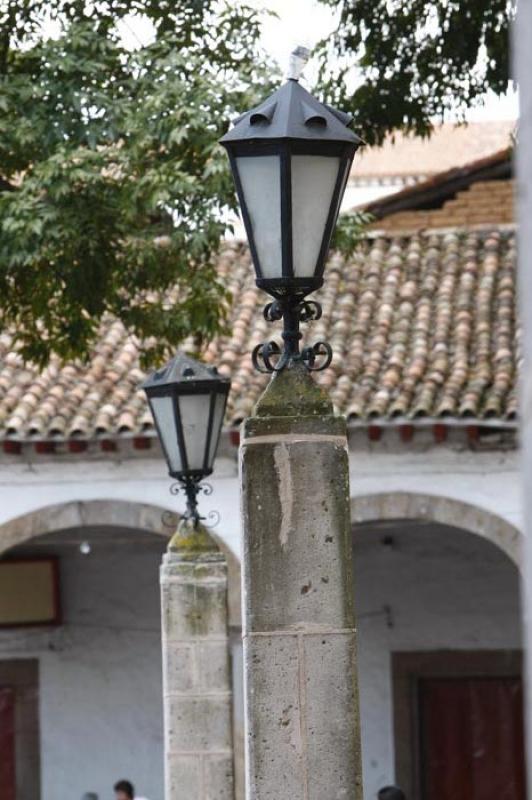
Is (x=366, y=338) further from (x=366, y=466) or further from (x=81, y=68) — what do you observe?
(x=81, y=68)

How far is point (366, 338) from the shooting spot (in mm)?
16016

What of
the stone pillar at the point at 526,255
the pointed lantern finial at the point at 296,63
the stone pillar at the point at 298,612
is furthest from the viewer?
the pointed lantern finial at the point at 296,63

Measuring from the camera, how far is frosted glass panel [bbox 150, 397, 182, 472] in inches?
311

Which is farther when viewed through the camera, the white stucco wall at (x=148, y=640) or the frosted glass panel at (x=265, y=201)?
the white stucco wall at (x=148, y=640)

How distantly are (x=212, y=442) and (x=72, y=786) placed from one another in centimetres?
1035

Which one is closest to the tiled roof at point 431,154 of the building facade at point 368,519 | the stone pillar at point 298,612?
the building facade at point 368,519

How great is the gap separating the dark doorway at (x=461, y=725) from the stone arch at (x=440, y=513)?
255cm

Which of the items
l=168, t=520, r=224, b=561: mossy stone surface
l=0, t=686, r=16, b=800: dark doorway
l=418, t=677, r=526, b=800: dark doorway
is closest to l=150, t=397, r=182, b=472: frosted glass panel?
l=168, t=520, r=224, b=561: mossy stone surface

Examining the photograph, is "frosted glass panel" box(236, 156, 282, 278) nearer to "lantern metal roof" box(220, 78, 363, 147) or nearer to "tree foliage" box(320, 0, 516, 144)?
"lantern metal roof" box(220, 78, 363, 147)

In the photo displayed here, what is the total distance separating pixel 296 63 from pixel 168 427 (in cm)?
350

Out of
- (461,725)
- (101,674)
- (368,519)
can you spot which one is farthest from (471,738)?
(101,674)

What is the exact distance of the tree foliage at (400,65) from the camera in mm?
9992

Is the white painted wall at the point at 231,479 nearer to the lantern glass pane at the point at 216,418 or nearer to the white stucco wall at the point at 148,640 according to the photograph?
the white stucco wall at the point at 148,640

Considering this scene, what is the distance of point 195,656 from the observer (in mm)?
7906
